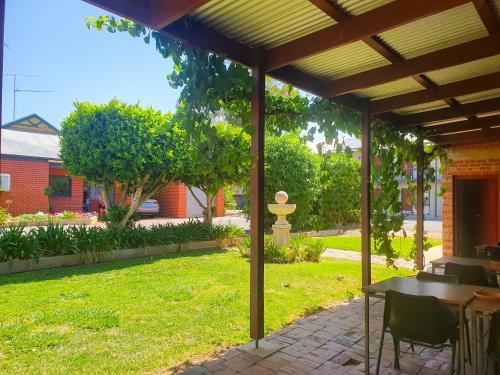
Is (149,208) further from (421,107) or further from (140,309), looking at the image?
(421,107)

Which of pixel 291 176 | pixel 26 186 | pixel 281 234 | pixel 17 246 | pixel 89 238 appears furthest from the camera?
pixel 26 186

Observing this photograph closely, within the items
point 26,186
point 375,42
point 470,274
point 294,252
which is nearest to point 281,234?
point 294,252

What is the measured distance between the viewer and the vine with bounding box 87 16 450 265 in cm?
326

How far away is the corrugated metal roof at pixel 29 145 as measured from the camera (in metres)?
18.4

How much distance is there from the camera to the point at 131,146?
8961mm

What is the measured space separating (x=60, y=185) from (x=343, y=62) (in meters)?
19.9

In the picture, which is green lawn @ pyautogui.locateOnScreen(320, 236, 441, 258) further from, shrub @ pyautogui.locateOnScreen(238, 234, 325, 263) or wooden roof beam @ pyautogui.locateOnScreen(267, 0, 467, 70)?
wooden roof beam @ pyautogui.locateOnScreen(267, 0, 467, 70)

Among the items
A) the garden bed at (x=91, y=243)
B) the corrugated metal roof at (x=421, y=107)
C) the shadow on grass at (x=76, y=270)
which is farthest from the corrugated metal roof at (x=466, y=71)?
the garden bed at (x=91, y=243)

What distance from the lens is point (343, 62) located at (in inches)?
159

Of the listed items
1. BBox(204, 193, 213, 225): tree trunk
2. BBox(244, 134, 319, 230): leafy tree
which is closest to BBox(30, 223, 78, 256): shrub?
BBox(204, 193, 213, 225): tree trunk

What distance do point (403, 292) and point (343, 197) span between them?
1419 centimetres

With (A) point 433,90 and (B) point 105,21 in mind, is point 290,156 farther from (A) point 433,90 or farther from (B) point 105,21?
(B) point 105,21

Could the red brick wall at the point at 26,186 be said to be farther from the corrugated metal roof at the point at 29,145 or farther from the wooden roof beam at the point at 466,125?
the wooden roof beam at the point at 466,125

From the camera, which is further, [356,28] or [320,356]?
[320,356]
